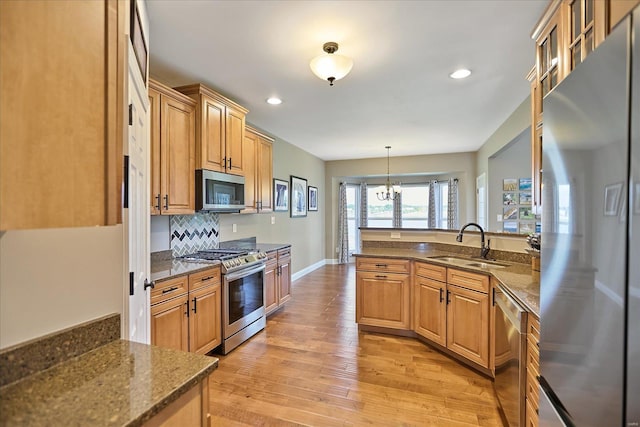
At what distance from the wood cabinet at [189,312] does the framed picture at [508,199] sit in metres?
4.72

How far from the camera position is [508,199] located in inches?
202

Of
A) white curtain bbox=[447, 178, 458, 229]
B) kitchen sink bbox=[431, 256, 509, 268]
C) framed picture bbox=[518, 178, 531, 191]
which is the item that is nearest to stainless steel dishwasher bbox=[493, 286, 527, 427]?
kitchen sink bbox=[431, 256, 509, 268]

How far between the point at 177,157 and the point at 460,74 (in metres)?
2.71

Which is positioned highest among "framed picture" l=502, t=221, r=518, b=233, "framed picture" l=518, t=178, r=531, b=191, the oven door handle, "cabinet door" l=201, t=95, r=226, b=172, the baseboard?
"cabinet door" l=201, t=95, r=226, b=172

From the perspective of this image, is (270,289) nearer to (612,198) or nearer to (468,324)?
(468,324)

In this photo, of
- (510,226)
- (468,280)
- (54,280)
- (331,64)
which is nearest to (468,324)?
(468,280)

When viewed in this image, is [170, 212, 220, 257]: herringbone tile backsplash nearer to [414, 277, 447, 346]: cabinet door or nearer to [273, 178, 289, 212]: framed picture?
[273, 178, 289, 212]: framed picture

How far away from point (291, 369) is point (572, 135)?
8.29ft

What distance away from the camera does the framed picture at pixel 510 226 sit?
199 inches

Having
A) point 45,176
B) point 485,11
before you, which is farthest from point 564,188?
point 485,11

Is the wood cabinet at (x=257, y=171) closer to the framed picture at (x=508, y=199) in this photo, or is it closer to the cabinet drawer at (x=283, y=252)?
the cabinet drawer at (x=283, y=252)

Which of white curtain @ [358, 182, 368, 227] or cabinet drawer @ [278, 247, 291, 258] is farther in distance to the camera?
white curtain @ [358, 182, 368, 227]

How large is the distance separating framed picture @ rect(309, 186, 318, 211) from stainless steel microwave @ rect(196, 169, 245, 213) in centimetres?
327

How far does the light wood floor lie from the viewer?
6.65 ft
